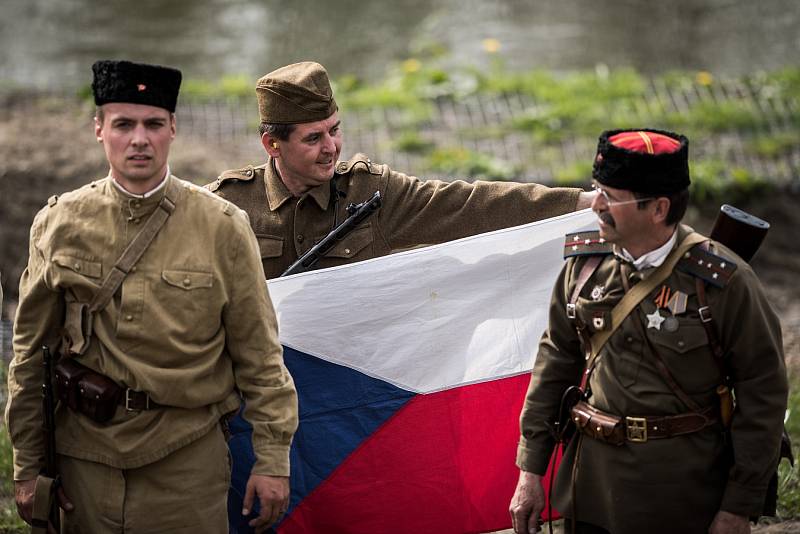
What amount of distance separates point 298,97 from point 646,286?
5.55 feet

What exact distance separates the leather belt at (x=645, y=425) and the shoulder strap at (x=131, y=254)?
57.3 inches

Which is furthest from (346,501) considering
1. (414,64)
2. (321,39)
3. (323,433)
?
(321,39)

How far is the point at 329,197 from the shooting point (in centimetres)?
540

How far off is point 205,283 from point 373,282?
1.06 metres

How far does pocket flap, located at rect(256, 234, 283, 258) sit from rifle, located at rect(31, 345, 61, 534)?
1.18 metres

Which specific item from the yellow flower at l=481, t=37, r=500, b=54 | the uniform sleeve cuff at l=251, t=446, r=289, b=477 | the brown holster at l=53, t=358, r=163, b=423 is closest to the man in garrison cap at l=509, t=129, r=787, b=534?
the uniform sleeve cuff at l=251, t=446, r=289, b=477

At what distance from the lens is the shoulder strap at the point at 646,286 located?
167 inches

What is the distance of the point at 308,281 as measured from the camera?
5156 millimetres

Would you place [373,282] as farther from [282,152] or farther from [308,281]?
[282,152]

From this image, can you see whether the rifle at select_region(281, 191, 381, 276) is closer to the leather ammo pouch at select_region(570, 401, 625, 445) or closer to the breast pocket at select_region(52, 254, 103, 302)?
the breast pocket at select_region(52, 254, 103, 302)

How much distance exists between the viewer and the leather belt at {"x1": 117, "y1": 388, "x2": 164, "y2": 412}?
4.28 m

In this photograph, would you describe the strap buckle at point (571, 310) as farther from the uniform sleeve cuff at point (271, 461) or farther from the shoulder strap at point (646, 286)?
the uniform sleeve cuff at point (271, 461)

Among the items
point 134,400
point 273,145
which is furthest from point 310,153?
point 134,400

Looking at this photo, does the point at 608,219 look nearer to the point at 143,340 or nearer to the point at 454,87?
the point at 143,340
